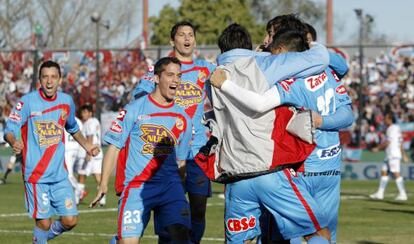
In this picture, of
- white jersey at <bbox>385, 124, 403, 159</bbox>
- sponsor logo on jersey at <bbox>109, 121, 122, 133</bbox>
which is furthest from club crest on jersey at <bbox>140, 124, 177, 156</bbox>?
white jersey at <bbox>385, 124, 403, 159</bbox>

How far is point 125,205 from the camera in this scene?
11.1 meters

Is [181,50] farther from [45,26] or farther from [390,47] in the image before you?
[45,26]

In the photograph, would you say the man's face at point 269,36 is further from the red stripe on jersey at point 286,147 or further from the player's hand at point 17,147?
the player's hand at point 17,147

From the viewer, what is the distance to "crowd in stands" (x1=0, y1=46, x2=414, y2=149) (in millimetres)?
37312

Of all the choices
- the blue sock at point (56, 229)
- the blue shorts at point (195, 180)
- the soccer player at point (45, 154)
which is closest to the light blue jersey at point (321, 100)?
the blue shorts at point (195, 180)

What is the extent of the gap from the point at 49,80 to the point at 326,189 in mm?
4800

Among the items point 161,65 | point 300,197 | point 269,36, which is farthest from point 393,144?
point 300,197

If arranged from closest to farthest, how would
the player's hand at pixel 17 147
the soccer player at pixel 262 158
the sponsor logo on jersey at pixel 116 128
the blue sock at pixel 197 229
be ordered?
the soccer player at pixel 262 158
the sponsor logo on jersey at pixel 116 128
the blue sock at pixel 197 229
the player's hand at pixel 17 147

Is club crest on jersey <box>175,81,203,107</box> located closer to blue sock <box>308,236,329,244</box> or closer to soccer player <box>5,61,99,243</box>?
soccer player <box>5,61,99,243</box>

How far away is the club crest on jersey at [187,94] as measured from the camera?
42.9ft

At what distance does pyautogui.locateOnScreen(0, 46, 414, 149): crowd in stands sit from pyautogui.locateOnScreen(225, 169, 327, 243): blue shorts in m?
26.6

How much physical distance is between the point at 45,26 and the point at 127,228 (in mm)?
59879

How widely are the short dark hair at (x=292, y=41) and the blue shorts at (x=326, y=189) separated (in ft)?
3.58

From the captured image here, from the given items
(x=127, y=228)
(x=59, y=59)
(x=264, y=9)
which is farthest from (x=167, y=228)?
(x=264, y=9)
